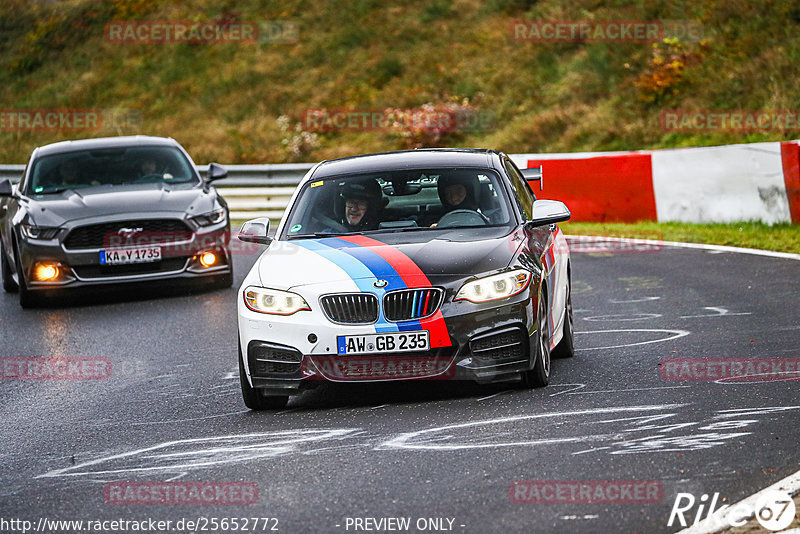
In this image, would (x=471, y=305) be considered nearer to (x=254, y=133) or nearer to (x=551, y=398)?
(x=551, y=398)

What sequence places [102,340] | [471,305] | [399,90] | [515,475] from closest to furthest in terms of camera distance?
[515,475]
[471,305]
[102,340]
[399,90]

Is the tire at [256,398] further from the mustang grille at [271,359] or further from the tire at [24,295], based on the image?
the tire at [24,295]

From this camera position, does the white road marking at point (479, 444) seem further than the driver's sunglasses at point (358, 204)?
No

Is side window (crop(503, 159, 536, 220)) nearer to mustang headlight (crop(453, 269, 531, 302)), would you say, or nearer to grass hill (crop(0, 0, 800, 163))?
mustang headlight (crop(453, 269, 531, 302))

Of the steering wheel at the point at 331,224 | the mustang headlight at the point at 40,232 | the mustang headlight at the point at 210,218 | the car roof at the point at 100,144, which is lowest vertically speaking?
the mustang headlight at the point at 210,218

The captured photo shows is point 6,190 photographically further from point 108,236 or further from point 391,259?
point 391,259

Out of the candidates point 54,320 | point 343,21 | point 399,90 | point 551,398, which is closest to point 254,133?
point 399,90

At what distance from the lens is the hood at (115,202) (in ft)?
43.7

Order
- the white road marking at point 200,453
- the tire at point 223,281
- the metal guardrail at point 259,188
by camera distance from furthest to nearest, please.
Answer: the metal guardrail at point 259,188, the tire at point 223,281, the white road marking at point 200,453

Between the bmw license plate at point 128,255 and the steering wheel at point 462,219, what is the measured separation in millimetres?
5375

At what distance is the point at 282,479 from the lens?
5.99 metres

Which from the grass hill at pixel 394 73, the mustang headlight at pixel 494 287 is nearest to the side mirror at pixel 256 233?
the mustang headlight at pixel 494 287

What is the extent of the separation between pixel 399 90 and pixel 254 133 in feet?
14.2

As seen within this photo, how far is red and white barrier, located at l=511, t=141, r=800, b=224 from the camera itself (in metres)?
16.2
